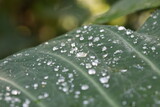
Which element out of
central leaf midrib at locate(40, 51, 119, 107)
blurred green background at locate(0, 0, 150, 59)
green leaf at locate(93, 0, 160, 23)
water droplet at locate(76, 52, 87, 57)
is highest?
blurred green background at locate(0, 0, 150, 59)

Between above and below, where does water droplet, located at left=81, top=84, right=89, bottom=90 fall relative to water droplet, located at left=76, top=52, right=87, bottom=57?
below

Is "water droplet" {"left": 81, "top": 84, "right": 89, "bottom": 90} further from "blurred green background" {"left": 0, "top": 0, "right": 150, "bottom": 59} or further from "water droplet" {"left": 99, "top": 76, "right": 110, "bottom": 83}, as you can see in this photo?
"blurred green background" {"left": 0, "top": 0, "right": 150, "bottom": 59}

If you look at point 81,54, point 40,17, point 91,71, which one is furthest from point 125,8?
point 40,17

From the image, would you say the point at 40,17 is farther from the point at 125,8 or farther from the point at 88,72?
the point at 88,72

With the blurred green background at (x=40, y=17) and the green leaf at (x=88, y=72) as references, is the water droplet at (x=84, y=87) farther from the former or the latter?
the blurred green background at (x=40, y=17)

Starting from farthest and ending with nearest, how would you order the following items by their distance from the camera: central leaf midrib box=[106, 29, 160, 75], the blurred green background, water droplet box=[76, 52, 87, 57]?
the blurred green background, water droplet box=[76, 52, 87, 57], central leaf midrib box=[106, 29, 160, 75]

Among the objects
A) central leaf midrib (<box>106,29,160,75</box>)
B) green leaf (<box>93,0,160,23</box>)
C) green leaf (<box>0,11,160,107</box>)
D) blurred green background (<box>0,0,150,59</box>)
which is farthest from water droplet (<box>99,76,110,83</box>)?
blurred green background (<box>0,0,150,59</box>)
